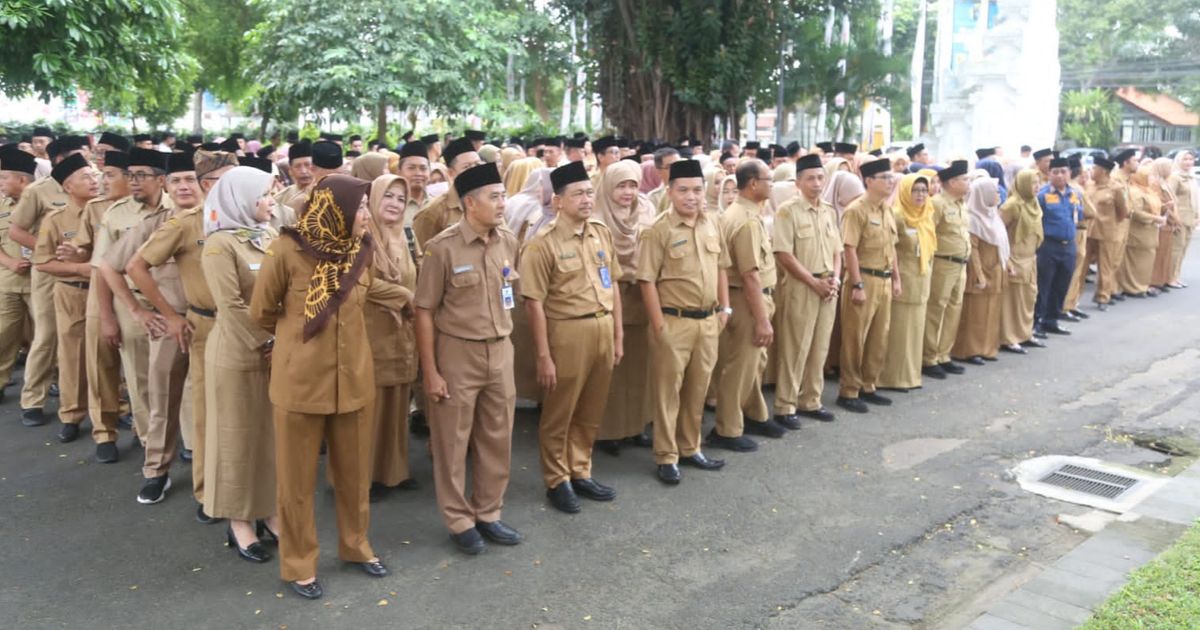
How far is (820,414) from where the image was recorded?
24.0 ft

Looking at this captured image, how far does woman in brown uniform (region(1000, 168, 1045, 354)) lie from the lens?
9.59 meters

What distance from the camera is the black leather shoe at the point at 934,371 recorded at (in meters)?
8.70

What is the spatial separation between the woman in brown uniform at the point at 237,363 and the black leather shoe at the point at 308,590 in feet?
1.41

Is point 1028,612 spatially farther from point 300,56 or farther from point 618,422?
point 300,56

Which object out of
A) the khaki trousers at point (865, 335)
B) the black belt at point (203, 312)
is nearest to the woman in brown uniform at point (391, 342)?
the black belt at point (203, 312)

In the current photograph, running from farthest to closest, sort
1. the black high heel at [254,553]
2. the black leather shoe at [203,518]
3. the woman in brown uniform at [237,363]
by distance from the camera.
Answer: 1. the black leather shoe at [203,518]
2. the black high heel at [254,553]
3. the woman in brown uniform at [237,363]

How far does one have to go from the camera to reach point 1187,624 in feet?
13.0

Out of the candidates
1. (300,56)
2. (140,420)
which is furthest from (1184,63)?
(140,420)

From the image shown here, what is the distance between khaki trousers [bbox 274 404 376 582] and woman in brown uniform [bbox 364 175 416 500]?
1086 millimetres

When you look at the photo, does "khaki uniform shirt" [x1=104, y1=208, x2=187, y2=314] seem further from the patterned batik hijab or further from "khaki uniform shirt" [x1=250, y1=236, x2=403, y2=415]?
the patterned batik hijab

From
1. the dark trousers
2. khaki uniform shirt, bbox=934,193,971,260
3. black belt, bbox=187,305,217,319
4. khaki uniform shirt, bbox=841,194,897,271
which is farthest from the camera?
the dark trousers

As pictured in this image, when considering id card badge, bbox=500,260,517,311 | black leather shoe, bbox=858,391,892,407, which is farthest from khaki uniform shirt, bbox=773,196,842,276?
id card badge, bbox=500,260,517,311

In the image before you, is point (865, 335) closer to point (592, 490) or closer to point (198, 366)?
point (592, 490)

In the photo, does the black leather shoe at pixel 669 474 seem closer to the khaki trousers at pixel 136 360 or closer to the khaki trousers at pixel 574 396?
the khaki trousers at pixel 574 396
